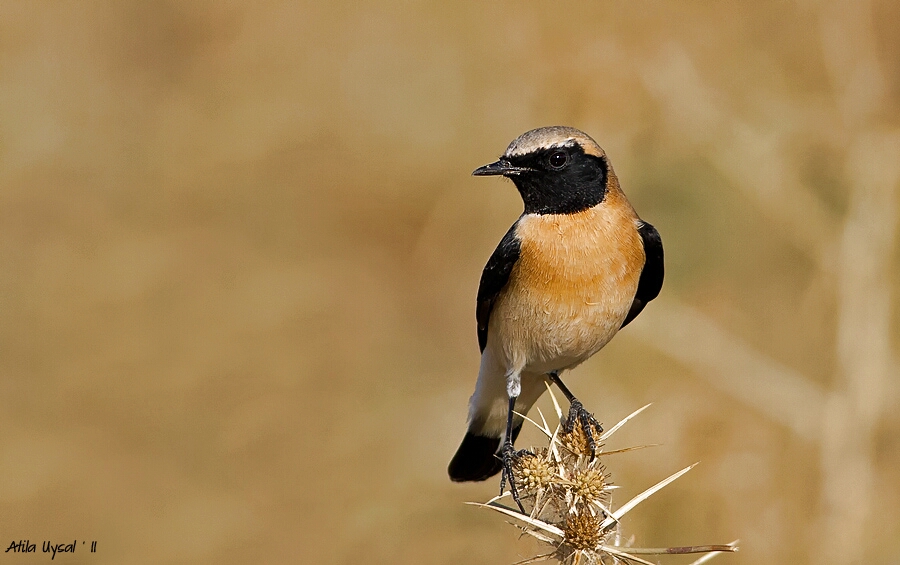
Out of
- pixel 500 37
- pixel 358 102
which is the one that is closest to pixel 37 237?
pixel 358 102

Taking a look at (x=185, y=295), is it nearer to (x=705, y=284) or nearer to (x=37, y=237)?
(x=37, y=237)

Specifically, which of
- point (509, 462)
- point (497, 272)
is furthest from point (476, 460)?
point (497, 272)

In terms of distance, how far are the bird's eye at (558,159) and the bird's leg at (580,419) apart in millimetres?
1310

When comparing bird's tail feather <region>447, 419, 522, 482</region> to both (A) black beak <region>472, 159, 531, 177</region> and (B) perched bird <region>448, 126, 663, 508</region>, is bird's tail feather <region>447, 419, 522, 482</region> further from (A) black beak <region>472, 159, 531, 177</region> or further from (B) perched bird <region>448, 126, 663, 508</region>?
(A) black beak <region>472, 159, 531, 177</region>

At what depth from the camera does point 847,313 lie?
21.8 ft

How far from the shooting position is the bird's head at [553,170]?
533 centimetres

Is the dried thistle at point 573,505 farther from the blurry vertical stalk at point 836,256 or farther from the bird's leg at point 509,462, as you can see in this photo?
the blurry vertical stalk at point 836,256

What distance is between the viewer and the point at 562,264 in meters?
5.15

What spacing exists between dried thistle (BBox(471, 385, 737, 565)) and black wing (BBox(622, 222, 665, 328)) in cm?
174

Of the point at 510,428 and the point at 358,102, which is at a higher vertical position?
the point at 358,102

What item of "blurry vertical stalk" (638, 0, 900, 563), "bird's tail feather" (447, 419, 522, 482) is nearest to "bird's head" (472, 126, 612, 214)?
"bird's tail feather" (447, 419, 522, 482)

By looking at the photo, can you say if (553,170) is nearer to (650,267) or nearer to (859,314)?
(650,267)

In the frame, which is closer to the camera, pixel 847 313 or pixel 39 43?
pixel 847 313

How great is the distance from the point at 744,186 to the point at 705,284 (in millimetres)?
1054
